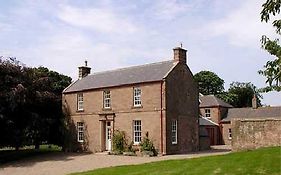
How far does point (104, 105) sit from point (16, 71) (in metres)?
8.96

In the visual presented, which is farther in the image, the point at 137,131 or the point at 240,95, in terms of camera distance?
the point at 240,95

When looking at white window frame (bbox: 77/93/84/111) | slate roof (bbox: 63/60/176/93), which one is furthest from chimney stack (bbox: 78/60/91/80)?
white window frame (bbox: 77/93/84/111)

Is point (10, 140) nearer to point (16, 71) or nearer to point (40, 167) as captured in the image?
point (16, 71)

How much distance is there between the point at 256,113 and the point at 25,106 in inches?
1397

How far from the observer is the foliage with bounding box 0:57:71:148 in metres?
36.8

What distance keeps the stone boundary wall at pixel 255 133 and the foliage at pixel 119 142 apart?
39.8 ft

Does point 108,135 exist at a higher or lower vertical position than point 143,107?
lower

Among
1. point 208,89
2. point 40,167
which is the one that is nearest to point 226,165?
point 40,167

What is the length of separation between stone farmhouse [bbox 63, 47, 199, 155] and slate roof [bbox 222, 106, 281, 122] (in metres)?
22.0

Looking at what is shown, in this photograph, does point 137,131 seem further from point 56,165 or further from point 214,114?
point 214,114

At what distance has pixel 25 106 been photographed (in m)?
39.3

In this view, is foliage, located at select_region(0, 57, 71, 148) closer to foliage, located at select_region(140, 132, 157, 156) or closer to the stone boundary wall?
foliage, located at select_region(140, 132, 157, 156)

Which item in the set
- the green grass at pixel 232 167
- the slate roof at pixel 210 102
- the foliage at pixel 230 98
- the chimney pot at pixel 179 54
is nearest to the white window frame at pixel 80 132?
the chimney pot at pixel 179 54

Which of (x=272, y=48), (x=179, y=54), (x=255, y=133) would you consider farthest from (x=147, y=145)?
(x=272, y=48)
